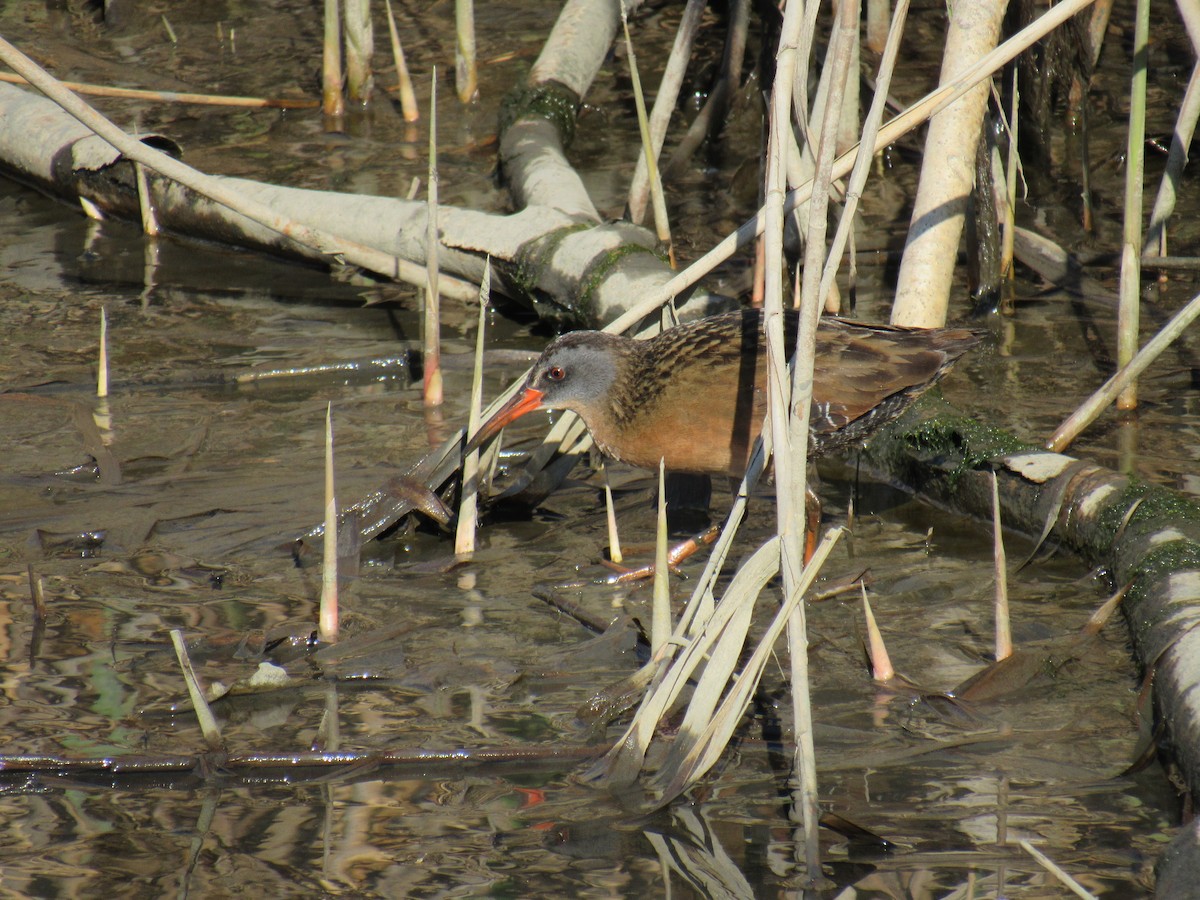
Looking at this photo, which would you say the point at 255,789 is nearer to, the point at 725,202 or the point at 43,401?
the point at 43,401

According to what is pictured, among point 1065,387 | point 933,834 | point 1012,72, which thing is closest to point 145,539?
point 933,834

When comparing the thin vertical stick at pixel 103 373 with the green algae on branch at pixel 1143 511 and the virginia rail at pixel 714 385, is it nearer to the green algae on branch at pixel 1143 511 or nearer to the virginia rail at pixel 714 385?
the virginia rail at pixel 714 385

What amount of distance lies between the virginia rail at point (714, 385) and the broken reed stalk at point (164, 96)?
14.8 ft

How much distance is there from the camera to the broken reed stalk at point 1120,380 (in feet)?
13.0

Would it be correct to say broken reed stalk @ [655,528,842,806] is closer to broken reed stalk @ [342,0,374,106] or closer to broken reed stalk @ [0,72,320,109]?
broken reed stalk @ [342,0,374,106]

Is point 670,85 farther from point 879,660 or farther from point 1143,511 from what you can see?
point 879,660

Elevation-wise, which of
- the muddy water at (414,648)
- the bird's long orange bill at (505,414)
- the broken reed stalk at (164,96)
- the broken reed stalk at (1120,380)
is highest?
the broken reed stalk at (164,96)

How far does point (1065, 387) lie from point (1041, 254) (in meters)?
1.11

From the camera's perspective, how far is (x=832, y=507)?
4441mm

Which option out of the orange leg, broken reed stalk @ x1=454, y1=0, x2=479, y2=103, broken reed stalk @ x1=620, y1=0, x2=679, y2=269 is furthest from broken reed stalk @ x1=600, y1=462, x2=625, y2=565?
broken reed stalk @ x1=454, y1=0, x2=479, y2=103

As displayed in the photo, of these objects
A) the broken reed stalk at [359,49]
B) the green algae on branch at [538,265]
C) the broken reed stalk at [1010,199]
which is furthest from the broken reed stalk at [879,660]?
the broken reed stalk at [359,49]

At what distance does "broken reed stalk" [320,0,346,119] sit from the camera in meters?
7.60

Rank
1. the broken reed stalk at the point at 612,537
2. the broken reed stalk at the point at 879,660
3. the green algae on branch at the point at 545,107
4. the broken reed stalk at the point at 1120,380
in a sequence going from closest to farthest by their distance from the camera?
1. the broken reed stalk at the point at 879,660
2. the broken reed stalk at the point at 612,537
3. the broken reed stalk at the point at 1120,380
4. the green algae on branch at the point at 545,107

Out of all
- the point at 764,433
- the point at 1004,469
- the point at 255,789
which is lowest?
the point at 255,789
